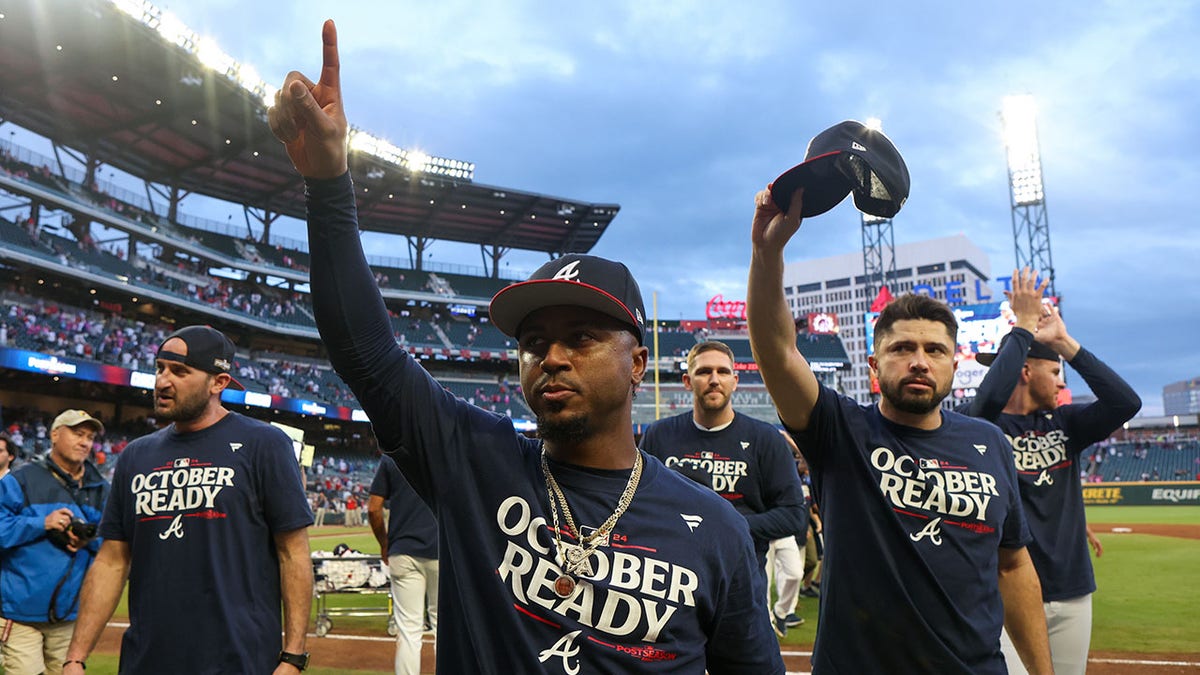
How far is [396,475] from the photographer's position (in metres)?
7.66

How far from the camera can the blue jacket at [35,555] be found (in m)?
5.46

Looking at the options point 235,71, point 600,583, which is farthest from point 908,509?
point 235,71

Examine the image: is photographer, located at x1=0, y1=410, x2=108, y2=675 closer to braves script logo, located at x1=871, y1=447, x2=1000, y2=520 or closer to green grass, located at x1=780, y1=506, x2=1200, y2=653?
braves script logo, located at x1=871, y1=447, x2=1000, y2=520

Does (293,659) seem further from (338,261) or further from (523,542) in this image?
(338,261)

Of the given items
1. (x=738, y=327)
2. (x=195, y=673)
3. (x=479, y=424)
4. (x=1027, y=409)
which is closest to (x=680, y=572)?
(x=479, y=424)

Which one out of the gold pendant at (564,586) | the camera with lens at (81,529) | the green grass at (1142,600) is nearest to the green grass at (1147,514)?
the green grass at (1142,600)

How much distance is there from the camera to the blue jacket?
546 cm

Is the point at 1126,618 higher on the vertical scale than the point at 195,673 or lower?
lower

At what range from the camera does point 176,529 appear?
3699 millimetres

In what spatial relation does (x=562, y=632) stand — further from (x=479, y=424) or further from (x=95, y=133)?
(x=95, y=133)

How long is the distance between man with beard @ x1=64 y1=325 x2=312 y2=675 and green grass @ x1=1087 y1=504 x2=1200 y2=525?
105 feet

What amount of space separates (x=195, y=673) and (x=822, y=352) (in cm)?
6930

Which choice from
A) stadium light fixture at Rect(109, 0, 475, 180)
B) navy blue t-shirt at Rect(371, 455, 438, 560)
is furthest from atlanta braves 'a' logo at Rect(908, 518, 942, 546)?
stadium light fixture at Rect(109, 0, 475, 180)

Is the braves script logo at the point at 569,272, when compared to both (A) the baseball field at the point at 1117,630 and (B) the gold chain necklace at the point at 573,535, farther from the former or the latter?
(A) the baseball field at the point at 1117,630
